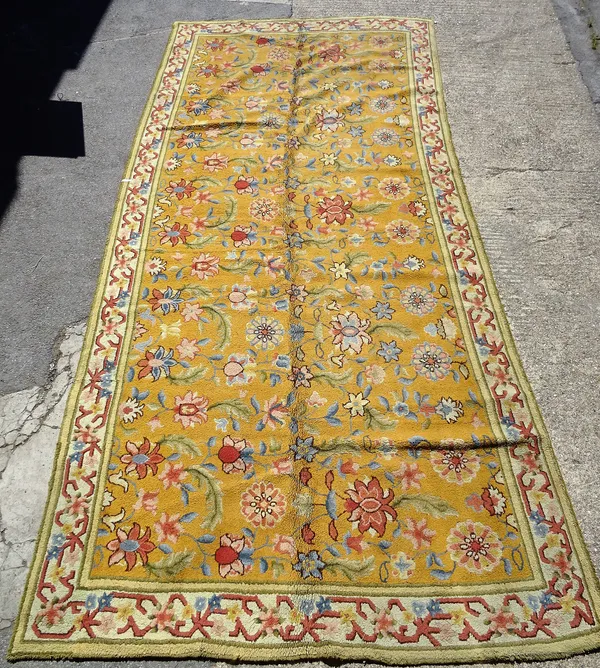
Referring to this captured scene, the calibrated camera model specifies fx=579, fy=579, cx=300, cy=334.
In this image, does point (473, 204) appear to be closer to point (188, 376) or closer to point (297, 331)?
point (297, 331)

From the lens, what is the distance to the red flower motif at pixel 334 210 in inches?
116

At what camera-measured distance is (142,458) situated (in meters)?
2.19

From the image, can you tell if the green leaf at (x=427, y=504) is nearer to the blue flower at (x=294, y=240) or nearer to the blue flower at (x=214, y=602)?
the blue flower at (x=214, y=602)

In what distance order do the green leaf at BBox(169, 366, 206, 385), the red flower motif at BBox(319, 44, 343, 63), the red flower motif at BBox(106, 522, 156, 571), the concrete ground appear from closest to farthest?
1. the red flower motif at BBox(106, 522, 156, 571)
2. the concrete ground
3. the green leaf at BBox(169, 366, 206, 385)
4. the red flower motif at BBox(319, 44, 343, 63)

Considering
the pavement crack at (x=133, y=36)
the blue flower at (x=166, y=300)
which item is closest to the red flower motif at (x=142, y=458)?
the blue flower at (x=166, y=300)

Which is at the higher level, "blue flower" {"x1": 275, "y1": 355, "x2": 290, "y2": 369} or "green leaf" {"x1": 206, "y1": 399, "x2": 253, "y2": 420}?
"blue flower" {"x1": 275, "y1": 355, "x2": 290, "y2": 369}

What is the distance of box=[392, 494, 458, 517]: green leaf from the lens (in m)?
2.06

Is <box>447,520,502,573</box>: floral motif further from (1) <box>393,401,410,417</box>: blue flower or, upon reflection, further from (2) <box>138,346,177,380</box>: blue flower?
(2) <box>138,346,177,380</box>: blue flower

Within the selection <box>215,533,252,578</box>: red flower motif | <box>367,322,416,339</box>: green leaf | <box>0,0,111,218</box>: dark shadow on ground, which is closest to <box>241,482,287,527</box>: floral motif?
<box>215,533,252,578</box>: red flower motif

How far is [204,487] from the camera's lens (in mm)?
2121

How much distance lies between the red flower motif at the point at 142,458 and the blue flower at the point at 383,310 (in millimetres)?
1095

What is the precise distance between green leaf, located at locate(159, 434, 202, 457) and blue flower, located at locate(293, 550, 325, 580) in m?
0.54

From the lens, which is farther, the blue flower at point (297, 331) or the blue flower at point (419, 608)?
the blue flower at point (297, 331)

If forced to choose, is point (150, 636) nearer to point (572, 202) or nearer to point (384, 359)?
point (384, 359)
